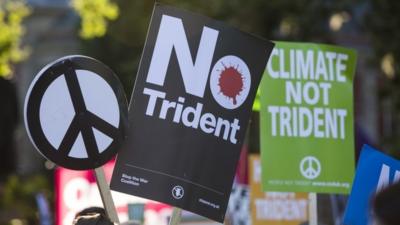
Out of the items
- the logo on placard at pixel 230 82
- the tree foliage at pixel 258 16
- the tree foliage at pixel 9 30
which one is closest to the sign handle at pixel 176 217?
the logo on placard at pixel 230 82

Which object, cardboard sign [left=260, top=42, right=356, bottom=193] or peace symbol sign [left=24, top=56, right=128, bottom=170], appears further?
cardboard sign [left=260, top=42, right=356, bottom=193]

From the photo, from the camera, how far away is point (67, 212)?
919 centimetres

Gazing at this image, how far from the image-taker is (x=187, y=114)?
4.44 metres

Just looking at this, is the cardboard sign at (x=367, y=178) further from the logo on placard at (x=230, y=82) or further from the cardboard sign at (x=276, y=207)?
the cardboard sign at (x=276, y=207)

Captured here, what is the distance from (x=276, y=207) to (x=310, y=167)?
10.3 ft

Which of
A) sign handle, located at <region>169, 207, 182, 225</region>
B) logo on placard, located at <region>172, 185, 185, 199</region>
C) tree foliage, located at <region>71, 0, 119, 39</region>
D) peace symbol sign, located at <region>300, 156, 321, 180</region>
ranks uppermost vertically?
tree foliage, located at <region>71, 0, 119, 39</region>

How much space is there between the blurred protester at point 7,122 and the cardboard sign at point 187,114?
67.5ft

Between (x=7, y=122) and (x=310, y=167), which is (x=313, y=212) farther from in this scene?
(x=7, y=122)

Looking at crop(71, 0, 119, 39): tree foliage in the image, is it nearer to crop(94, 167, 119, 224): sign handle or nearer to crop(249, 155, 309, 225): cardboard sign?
crop(249, 155, 309, 225): cardboard sign

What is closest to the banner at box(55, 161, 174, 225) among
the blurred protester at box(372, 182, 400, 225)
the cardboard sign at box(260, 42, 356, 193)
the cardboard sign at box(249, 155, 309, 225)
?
the cardboard sign at box(249, 155, 309, 225)

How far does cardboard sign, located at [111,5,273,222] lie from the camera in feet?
14.3

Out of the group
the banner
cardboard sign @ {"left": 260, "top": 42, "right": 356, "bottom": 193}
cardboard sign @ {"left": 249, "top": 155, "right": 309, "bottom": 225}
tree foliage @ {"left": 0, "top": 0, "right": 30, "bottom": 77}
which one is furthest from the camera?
tree foliage @ {"left": 0, "top": 0, "right": 30, "bottom": 77}

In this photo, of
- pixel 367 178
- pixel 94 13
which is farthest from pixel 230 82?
pixel 94 13

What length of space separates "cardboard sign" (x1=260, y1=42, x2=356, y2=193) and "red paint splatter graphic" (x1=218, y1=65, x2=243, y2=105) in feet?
3.98
